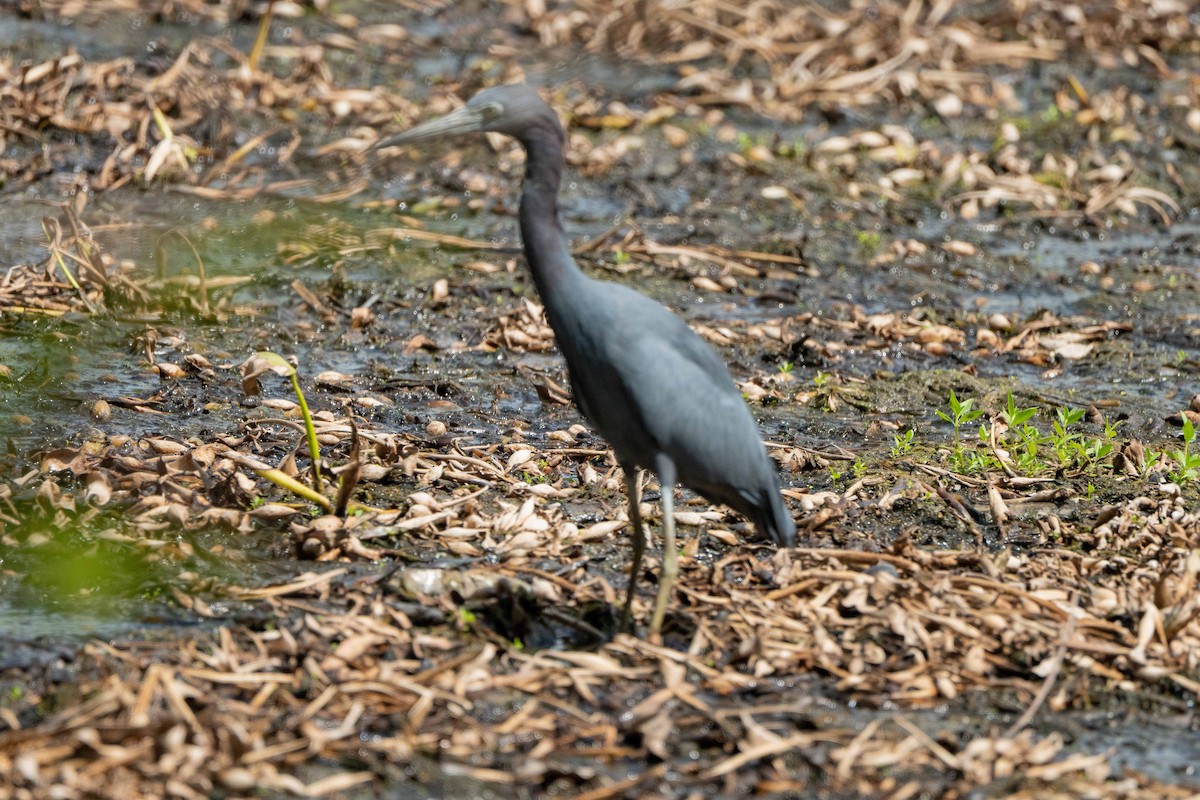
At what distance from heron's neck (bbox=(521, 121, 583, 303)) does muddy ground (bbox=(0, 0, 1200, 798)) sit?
1.08ft

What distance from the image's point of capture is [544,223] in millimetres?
4453

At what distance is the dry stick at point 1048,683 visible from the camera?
4129mm

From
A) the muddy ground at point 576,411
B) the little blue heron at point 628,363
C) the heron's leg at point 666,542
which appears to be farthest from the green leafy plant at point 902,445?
the heron's leg at point 666,542

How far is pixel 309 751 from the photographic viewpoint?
378cm

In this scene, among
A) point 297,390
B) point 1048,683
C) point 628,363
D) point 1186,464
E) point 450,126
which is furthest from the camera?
point 1186,464

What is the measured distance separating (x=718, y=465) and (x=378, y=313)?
3315mm

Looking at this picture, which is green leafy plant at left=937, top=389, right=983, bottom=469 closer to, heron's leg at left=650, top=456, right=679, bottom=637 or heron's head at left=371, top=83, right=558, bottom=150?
heron's leg at left=650, top=456, right=679, bottom=637

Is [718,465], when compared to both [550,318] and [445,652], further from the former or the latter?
[445,652]

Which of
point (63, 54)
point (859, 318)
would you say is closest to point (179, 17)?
point (63, 54)

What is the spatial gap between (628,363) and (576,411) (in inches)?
79.5

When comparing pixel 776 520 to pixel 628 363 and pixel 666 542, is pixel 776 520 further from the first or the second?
pixel 628 363

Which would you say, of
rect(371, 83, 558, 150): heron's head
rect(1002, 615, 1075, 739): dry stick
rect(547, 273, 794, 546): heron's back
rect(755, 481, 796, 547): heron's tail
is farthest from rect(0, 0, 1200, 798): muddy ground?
rect(547, 273, 794, 546): heron's back

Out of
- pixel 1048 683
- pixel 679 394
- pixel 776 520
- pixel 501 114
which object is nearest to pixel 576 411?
pixel 776 520

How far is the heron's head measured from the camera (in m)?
4.51
